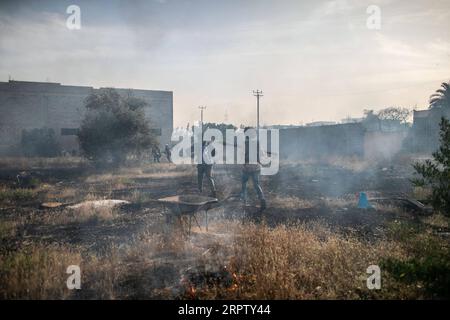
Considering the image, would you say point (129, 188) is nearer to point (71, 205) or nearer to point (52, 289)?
point (71, 205)

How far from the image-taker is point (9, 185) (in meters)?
12.5

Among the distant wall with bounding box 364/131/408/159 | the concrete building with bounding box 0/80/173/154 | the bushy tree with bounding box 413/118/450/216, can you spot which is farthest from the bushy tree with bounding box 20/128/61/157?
the bushy tree with bounding box 413/118/450/216

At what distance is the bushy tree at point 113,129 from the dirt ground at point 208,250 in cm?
1212

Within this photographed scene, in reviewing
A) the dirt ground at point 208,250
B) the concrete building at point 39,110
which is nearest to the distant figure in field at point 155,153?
the concrete building at point 39,110

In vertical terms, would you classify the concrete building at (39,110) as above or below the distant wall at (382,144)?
above

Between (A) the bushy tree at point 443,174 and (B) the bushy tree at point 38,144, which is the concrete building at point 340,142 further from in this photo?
(B) the bushy tree at point 38,144

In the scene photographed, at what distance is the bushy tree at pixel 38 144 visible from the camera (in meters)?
31.2

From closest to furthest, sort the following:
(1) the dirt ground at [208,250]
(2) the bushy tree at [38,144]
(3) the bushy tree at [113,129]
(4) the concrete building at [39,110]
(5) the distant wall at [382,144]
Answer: (1) the dirt ground at [208,250] → (3) the bushy tree at [113,129] → (5) the distant wall at [382,144] → (2) the bushy tree at [38,144] → (4) the concrete building at [39,110]

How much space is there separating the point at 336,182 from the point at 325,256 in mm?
10018

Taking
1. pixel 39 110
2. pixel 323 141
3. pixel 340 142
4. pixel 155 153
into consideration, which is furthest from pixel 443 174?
pixel 39 110

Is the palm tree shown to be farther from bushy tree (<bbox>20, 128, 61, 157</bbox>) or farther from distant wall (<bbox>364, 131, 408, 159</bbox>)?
bushy tree (<bbox>20, 128, 61, 157</bbox>)

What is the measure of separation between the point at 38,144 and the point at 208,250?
3275 cm

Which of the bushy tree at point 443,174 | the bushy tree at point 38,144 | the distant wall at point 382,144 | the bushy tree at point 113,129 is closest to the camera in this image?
the bushy tree at point 443,174

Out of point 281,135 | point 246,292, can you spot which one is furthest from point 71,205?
point 281,135
